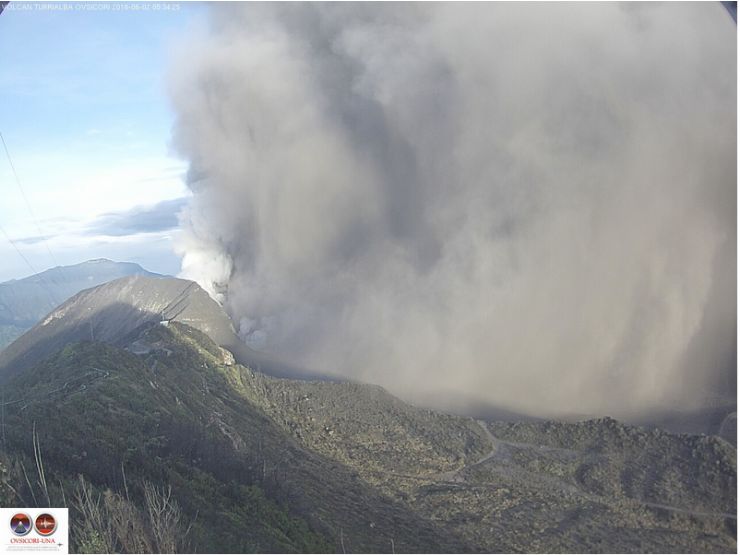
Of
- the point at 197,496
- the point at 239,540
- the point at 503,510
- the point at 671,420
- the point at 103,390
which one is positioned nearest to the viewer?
the point at 239,540

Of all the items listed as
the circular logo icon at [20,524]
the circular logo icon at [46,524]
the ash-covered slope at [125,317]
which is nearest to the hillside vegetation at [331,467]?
the circular logo icon at [46,524]

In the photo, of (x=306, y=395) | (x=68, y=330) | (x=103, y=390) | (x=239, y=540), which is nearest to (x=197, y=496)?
(x=239, y=540)

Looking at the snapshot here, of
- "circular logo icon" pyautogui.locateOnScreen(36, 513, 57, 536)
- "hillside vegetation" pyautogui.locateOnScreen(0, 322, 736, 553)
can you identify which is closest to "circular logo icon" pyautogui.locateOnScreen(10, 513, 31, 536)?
"circular logo icon" pyautogui.locateOnScreen(36, 513, 57, 536)

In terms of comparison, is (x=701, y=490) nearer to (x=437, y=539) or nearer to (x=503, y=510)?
(x=503, y=510)

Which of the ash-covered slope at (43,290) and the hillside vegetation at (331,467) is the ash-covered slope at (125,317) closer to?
the ash-covered slope at (43,290)

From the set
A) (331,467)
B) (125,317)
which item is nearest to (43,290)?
(125,317)

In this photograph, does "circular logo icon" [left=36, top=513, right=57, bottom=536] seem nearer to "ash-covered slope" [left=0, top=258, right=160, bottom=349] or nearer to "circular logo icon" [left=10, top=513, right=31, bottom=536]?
"circular logo icon" [left=10, top=513, right=31, bottom=536]
